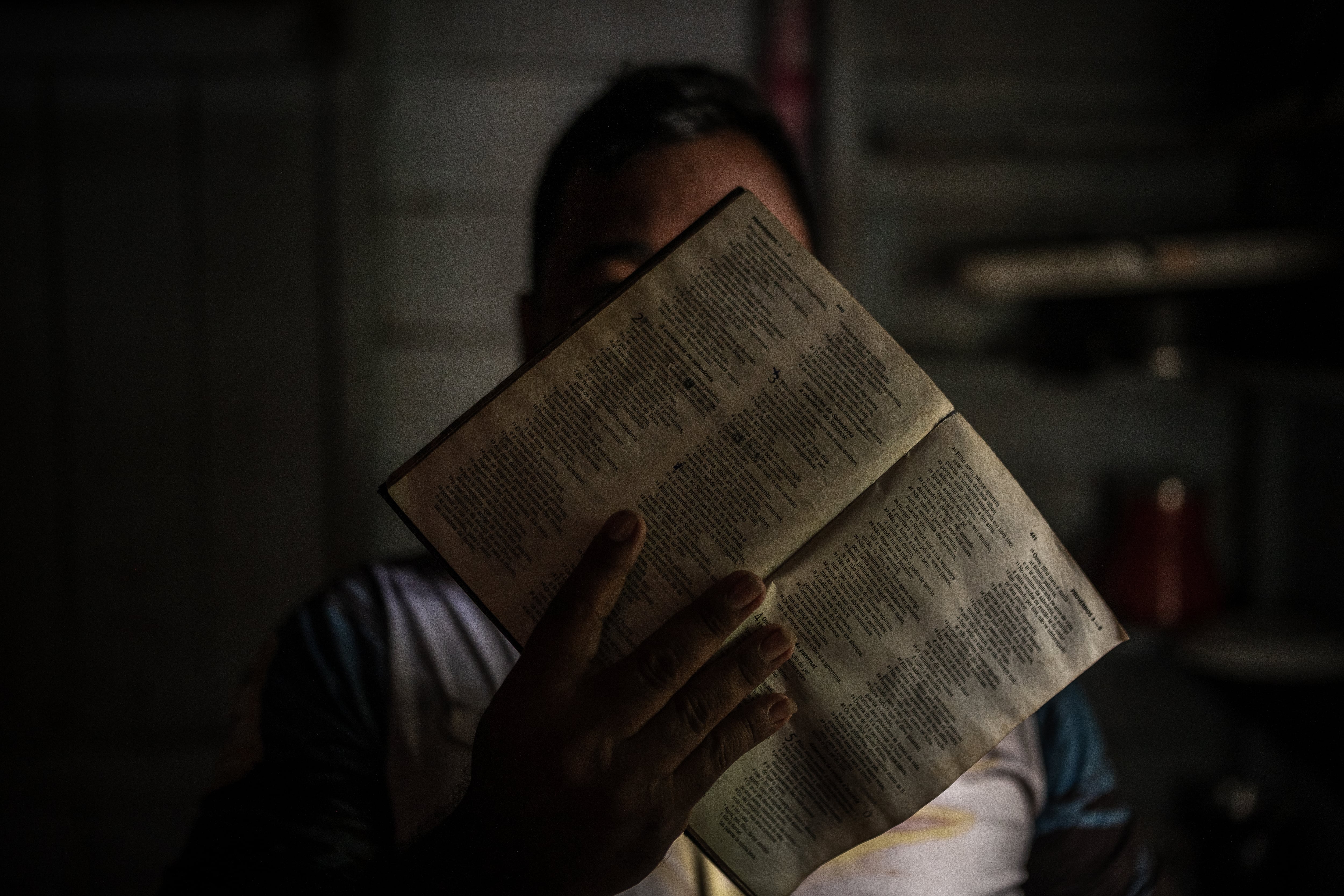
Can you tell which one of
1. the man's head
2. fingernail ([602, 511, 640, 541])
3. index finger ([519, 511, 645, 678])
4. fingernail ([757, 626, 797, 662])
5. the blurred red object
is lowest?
the blurred red object

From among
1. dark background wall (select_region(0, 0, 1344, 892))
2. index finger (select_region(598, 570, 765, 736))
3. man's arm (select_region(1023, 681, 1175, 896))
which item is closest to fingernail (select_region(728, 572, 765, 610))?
index finger (select_region(598, 570, 765, 736))

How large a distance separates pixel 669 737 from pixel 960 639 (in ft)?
0.42

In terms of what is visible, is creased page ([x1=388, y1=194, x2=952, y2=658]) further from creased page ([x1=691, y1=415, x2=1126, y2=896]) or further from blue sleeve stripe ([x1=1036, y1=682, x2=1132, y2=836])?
blue sleeve stripe ([x1=1036, y1=682, x2=1132, y2=836])

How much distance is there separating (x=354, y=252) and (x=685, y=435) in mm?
1061

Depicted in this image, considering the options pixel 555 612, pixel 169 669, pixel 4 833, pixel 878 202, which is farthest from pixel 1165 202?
pixel 4 833

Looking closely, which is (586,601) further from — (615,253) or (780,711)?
(615,253)

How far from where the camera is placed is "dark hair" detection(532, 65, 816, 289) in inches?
17.3

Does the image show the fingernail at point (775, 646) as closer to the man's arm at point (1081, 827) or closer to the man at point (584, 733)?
the man at point (584, 733)

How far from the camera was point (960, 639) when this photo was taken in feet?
1.16

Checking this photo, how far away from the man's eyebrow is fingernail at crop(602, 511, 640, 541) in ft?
0.54

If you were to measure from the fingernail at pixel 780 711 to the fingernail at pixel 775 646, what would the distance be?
0.02 metres

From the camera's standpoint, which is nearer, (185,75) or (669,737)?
(669,737)

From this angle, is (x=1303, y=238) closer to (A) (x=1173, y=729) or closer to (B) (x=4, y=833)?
(A) (x=1173, y=729)

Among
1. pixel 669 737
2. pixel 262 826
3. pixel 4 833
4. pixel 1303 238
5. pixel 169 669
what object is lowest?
pixel 4 833
